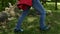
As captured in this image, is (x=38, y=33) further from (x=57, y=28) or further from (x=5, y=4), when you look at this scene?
(x=5, y=4)

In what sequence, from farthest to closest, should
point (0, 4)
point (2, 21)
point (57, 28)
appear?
point (0, 4) < point (2, 21) < point (57, 28)

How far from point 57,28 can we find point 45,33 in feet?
1.93

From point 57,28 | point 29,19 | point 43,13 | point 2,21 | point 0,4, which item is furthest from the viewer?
point 0,4

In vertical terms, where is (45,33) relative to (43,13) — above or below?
below

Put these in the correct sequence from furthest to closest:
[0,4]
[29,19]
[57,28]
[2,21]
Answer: [0,4]
[29,19]
[2,21]
[57,28]

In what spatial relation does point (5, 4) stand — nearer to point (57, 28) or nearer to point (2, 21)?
point (2, 21)

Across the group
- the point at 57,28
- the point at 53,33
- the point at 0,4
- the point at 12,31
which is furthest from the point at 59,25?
the point at 0,4

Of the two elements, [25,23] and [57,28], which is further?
[25,23]

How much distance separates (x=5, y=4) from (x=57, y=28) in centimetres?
283

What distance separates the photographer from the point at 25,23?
6.02 m

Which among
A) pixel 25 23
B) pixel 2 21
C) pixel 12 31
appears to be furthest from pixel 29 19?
pixel 12 31

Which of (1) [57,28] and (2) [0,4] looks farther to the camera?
(2) [0,4]

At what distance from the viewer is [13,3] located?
792 cm

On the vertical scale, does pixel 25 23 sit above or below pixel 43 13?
below
